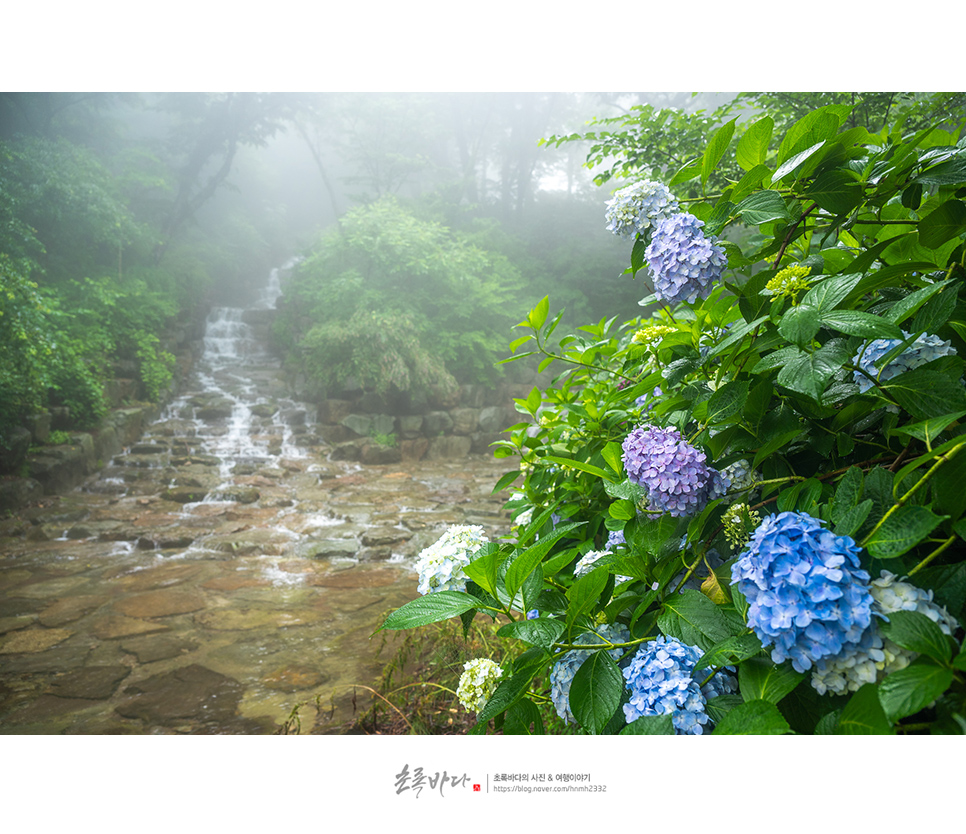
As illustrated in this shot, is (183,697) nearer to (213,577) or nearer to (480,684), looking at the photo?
(213,577)

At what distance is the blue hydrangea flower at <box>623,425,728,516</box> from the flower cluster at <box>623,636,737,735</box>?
5.3 inches

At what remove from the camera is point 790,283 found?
17.7 inches

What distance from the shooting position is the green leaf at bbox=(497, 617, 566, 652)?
371 millimetres

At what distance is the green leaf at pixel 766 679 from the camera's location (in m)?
0.34

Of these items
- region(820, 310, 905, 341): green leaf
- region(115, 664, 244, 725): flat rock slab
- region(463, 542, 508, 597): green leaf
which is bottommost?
region(115, 664, 244, 725): flat rock slab

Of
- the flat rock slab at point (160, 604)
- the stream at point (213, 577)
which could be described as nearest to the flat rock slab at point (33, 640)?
the stream at point (213, 577)

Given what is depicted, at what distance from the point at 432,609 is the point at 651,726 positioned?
0.21m

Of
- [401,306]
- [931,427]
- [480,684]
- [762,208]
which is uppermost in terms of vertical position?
[401,306]

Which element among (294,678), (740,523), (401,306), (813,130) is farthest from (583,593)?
(401,306)

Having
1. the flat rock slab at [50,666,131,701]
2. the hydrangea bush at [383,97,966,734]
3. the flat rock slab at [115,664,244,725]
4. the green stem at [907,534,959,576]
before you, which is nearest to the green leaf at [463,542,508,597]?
the hydrangea bush at [383,97,966,734]

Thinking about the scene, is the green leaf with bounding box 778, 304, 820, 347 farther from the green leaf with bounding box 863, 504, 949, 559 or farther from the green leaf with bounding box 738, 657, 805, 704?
the green leaf with bounding box 738, 657, 805, 704

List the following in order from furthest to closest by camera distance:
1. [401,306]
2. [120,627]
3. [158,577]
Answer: [401,306], [158,577], [120,627]

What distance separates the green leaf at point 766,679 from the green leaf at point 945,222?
440 mm
